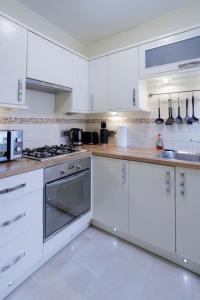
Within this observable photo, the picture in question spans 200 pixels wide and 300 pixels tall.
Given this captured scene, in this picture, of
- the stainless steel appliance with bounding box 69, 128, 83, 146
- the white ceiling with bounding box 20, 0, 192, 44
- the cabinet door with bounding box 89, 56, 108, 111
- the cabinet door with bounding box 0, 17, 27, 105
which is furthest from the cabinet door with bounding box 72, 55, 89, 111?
the cabinet door with bounding box 0, 17, 27, 105

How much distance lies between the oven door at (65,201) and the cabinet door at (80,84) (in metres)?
0.84

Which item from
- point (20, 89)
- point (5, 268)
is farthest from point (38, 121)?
point (5, 268)

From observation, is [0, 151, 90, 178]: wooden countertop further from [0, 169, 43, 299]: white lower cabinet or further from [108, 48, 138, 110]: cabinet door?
[108, 48, 138, 110]: cabinet door

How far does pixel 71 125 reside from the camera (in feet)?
8.26

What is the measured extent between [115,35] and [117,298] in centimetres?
275

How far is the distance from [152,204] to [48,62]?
166 cm

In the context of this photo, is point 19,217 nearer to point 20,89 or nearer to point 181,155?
point 20,89

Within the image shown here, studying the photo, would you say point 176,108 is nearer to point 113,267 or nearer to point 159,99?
point 159,99

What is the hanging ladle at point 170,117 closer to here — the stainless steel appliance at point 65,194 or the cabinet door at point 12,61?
the stainless steel appliance at point 65,194

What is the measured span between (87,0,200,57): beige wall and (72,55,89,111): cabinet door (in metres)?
0.47

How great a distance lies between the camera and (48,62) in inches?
70.1

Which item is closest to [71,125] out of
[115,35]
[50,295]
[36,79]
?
[36,79]

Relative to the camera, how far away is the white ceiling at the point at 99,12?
180cm

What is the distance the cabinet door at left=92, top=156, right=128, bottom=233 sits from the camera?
176 cm
